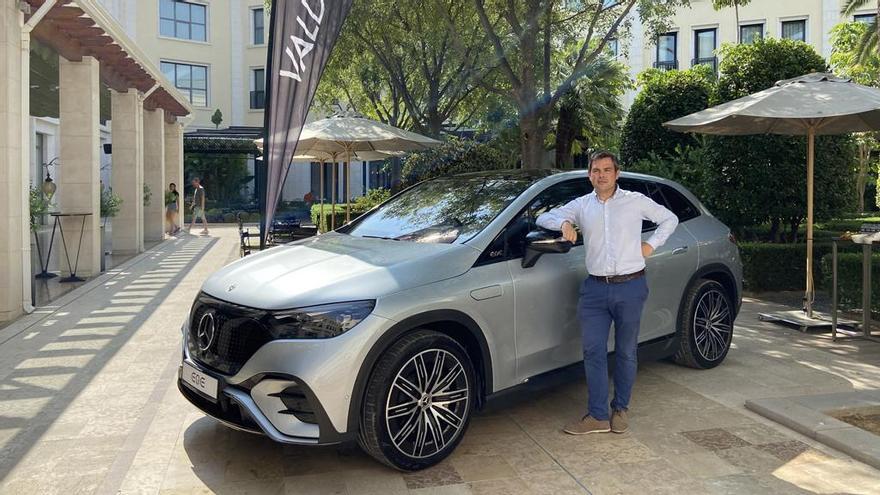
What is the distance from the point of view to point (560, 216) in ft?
15.0

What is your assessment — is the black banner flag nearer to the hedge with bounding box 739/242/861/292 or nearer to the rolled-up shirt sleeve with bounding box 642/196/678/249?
the rolled-up shirt sleeve with bounding box 642/196/678/249

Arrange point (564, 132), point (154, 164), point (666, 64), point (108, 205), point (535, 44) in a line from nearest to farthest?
point (535, 44) < point (108, 205) < point (154, 164) < point (564, 132) < point (666, 64)

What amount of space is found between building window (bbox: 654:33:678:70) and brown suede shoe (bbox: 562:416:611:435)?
3287 centimetres

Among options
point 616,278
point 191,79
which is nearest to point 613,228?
point 616,278

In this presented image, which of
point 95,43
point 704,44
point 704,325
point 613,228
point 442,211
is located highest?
point 704,44

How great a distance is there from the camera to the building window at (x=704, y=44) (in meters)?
34.4

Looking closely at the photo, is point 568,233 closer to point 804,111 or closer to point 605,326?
point 605,326

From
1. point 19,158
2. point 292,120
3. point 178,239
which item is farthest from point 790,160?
point 178,239

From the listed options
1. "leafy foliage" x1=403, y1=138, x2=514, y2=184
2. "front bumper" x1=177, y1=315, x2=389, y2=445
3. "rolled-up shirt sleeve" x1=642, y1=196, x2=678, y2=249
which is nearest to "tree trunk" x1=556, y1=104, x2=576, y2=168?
"leafy foliage" x1=403, y1=138, x2=514, y2=184

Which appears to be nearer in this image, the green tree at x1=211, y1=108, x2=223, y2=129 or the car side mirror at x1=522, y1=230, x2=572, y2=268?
the car side mirror at x1=522, y1=230, x2=572, y2=268

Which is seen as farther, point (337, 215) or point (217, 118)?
point (217, 118)

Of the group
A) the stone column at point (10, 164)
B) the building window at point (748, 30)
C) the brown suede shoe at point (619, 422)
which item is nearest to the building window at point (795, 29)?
the building window at point (748, 30)

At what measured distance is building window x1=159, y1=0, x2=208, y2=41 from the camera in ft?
115

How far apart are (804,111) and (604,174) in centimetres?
353
